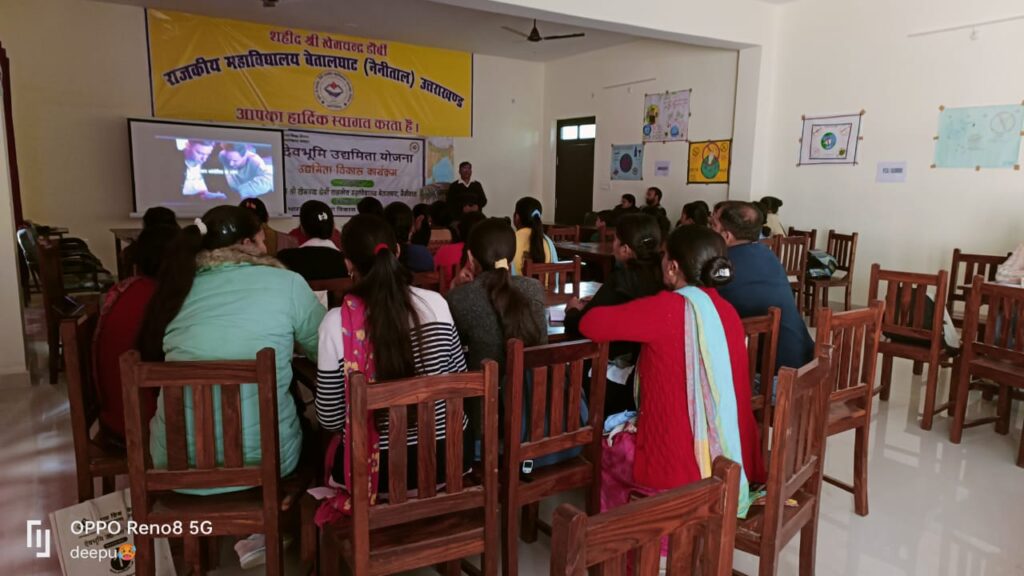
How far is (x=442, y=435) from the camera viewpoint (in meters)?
1.61

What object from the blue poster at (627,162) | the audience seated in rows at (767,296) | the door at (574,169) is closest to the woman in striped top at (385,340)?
the audience seated in rows at (767,296)

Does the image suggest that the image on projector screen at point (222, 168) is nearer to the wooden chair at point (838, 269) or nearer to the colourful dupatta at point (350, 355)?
the wooden chair at point (838, 269)

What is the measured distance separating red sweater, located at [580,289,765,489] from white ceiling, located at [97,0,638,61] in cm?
549

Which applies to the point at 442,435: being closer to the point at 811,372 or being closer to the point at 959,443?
the point at 811,372

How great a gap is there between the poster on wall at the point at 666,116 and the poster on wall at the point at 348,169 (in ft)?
10.3

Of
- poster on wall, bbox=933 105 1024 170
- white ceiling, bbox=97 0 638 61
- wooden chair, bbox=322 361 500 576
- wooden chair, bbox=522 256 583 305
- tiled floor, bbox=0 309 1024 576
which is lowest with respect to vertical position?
tiled floor, bbox=0 309 1024 576

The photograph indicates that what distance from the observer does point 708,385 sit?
66.2 inches

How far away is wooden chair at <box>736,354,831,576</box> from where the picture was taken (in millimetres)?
1382

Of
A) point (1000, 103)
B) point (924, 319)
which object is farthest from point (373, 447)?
Result: point (1000, 103)

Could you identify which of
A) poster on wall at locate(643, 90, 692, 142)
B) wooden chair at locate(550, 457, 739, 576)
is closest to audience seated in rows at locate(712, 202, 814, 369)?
wooden chair at locate(550, 457, 739, 576)

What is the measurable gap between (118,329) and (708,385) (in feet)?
5.79

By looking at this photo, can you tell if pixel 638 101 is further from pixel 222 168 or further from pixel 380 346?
pixel 380 346

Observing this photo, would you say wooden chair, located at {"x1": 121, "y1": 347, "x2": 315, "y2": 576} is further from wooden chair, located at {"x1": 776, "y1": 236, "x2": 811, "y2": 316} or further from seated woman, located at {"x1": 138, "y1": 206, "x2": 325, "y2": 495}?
wooden chair, located at {"x1": 776, "y1": 236, "x2": 811, "y2": 316}

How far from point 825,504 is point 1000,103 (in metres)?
4.33
